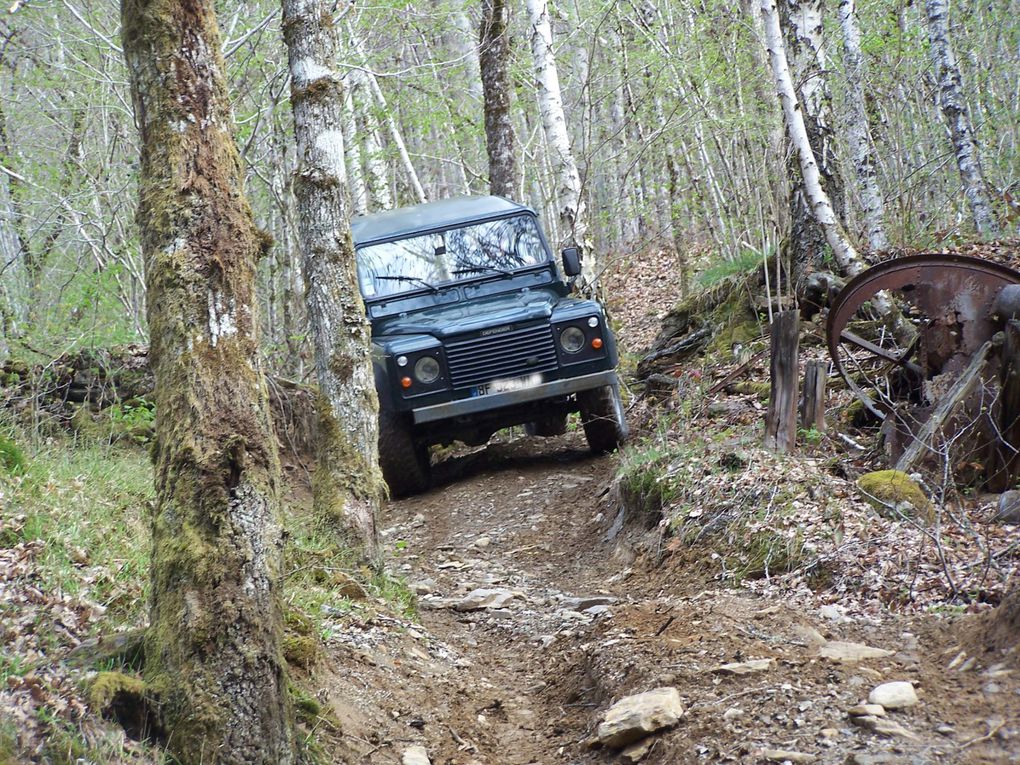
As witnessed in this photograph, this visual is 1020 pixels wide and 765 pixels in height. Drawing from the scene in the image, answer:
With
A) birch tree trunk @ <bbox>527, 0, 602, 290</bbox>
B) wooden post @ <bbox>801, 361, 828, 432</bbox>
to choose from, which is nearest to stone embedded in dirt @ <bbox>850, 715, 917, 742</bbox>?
wooden post @ <bbox>801, 361, 828, 432</bbox>

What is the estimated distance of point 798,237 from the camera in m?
8.70

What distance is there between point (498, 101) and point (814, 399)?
258 inches

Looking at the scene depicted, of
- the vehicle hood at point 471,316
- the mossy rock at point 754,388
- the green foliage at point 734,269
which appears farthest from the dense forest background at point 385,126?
the vehicle hood at point 471,316

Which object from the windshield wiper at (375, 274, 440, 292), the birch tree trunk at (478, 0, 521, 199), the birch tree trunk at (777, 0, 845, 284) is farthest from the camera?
the birch tree trunk at (478, 0, 521, 199)

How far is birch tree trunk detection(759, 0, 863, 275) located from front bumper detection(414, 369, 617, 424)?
7.24ft

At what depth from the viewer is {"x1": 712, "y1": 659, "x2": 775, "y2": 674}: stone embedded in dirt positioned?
→ 10.9 feet

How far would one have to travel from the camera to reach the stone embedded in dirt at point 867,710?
279cm

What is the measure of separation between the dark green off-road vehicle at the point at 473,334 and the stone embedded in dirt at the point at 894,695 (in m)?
4.69

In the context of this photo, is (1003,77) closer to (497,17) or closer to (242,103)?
(497,17)

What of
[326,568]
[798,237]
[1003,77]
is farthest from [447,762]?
[1003,77]

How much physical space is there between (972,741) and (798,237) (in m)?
6.76

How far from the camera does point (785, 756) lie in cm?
271

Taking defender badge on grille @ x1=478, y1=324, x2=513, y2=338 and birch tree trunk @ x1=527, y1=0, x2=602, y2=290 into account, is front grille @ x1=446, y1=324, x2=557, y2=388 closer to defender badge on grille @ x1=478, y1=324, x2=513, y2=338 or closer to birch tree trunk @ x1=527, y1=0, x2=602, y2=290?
defender badge on grille @ x1=478, y1=324, x2=513, y2=338

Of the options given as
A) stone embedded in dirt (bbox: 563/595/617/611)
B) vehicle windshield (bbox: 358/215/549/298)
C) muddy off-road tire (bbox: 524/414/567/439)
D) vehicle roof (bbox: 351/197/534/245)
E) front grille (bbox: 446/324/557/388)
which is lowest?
stone embedded in dirt (bbox: 563/595/617/611)
